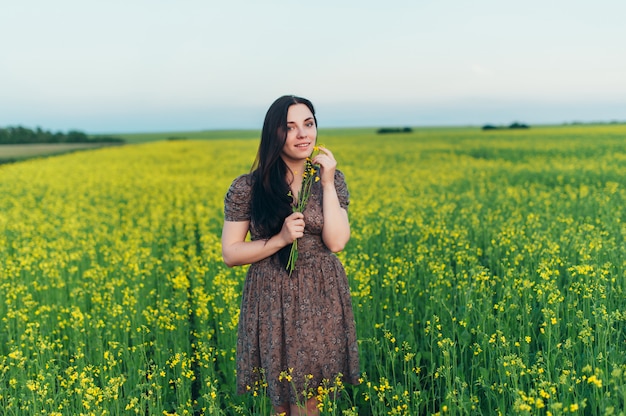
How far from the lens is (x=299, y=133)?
3340 millimetres

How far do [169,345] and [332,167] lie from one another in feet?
10.5

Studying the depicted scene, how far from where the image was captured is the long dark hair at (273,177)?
3336 millimetres

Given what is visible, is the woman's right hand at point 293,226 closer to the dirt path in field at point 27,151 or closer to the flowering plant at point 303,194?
the flowering plant at point 303,194

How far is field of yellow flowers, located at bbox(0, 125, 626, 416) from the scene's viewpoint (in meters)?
3.96

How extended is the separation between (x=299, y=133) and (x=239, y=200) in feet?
1.90

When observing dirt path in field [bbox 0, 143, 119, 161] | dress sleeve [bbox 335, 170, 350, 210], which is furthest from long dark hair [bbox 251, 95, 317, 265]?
dirt path in field [bbox 0, 143, 119, 161]

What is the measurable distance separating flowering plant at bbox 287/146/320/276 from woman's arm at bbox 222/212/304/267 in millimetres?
75

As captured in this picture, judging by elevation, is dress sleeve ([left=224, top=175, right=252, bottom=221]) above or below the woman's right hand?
above

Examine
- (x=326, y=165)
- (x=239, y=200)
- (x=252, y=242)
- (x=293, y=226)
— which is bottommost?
(x=252, y=242)

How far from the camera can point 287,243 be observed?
3.35 m

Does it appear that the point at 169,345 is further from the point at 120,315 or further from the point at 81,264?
the point at 81,264

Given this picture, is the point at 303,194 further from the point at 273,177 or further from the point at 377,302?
the point at 377,302

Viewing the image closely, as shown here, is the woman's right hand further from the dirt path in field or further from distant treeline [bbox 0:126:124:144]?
distant treeline [bbox 0:126:124:144]

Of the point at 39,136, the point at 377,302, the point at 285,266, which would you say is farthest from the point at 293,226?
the point at 39,136
